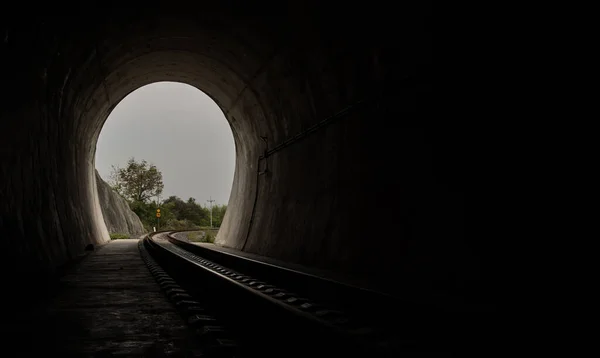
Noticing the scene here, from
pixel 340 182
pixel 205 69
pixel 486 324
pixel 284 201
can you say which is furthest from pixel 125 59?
pixel 486 324

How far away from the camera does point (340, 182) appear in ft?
26.6

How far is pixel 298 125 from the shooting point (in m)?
10.2

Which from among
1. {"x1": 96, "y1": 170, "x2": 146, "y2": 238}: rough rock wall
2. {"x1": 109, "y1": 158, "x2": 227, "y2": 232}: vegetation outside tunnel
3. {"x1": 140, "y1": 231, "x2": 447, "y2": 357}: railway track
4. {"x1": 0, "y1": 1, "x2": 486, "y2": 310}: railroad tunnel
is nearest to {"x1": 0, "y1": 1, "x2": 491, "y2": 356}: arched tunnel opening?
{"x1": 0, "y1": 1, "x2": 486, "y2": 310}: railroad tunnel

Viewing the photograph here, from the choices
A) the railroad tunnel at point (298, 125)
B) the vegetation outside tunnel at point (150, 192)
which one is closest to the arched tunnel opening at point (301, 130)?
the railroad tunnel at point (298, 125)

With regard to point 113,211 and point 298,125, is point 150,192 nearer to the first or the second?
point 113,211

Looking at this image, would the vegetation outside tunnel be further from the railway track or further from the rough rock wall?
the railway track

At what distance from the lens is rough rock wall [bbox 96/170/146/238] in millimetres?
31344

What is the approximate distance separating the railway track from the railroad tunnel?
3.22 ft

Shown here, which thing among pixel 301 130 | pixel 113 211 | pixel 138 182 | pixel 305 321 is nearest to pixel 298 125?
pixel 301 130

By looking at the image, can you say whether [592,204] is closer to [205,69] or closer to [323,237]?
[323,237]

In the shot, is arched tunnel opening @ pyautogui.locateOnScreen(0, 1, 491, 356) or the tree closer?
arched tunnel opening @ pyautogui.locateOnScreen(0, 1, 491, 356)

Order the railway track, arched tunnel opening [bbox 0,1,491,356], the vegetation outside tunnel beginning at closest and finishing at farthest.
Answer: the railway track < arched tunnel opening [bbox 0,1,491,356] < the vegetation outside tunnel

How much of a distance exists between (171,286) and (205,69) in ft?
28.3

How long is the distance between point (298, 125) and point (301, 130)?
0.65 feet
